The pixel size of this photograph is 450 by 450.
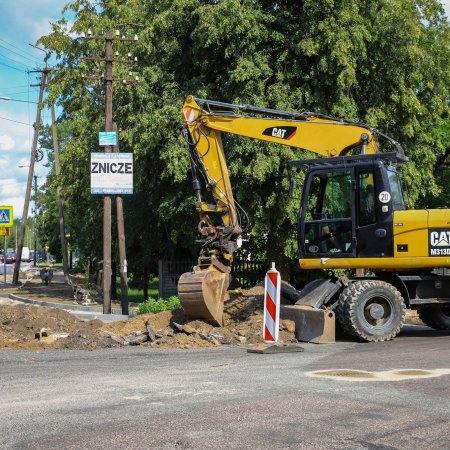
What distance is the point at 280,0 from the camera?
22.3m

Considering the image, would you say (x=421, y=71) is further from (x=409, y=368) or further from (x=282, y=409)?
(x=282, y=409)

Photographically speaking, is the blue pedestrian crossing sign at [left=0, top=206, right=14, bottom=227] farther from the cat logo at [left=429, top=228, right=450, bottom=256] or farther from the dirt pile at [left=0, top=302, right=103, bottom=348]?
the cat logo at [left=429, top=228, right=450, bottom=256]

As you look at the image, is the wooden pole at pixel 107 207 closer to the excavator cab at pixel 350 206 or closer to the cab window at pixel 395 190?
the excavator cab at pixel 350 206

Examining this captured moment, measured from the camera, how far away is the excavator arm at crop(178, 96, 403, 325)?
13250mm

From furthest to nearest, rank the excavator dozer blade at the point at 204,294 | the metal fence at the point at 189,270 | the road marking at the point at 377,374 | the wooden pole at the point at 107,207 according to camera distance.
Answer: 1. the metal fence at the point at 189,270
2. the wooden pole at the point at 107,207
3. the excavator dozer blade at the point at 204,294
4. the road marking at the point at 377,374

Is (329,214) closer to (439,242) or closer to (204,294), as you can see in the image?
(439,242)

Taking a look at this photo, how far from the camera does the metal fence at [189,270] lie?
24.6m

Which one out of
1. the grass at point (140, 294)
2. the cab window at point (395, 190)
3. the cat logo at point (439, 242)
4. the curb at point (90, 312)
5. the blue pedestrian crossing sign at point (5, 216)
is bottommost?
the curb at point (90, 312)

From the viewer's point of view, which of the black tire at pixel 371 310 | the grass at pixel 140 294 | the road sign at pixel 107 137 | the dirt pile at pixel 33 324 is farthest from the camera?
the grass at pixel 140 294

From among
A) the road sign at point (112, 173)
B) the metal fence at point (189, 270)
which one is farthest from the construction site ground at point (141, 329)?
the metal fence at point (189, 270)

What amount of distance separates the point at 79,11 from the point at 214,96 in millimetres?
12481

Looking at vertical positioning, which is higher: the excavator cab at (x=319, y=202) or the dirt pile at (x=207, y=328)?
the excavator cab at (x=319, y=202)

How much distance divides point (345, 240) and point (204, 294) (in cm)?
284

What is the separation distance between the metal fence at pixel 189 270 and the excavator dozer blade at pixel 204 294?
427 inches
